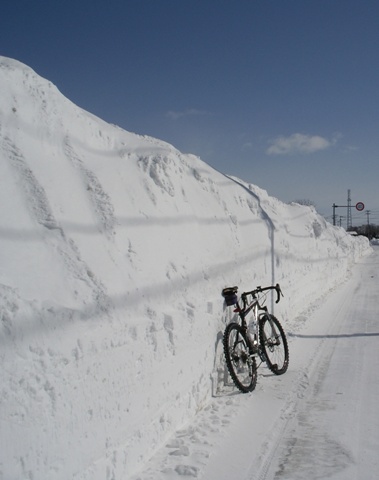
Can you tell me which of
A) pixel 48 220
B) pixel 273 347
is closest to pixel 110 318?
pixel 48 220

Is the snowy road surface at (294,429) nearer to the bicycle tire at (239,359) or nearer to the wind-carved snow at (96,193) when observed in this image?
the bicycle tire at (239,359)

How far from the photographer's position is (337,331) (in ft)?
28.5

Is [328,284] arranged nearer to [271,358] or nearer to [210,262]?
[271,358]

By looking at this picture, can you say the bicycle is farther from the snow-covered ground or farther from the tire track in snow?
the tire track in snow

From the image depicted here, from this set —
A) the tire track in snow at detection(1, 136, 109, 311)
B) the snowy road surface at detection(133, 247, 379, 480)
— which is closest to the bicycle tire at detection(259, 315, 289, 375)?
the snowy road surface at detection(133, 247, 379, 480)

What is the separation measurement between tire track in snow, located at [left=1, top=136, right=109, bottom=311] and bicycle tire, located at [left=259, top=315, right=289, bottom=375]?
9.76ft

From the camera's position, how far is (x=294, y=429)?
4.41 metres

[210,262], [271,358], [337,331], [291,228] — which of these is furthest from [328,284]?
[210,262]

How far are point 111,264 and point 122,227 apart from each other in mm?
506

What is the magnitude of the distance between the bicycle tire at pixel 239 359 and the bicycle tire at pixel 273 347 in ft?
1.15

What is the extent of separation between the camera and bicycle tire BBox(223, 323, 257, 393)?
5188 mm

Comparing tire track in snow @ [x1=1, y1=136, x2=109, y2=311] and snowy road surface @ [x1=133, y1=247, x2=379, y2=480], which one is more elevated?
tire track in snow @ [x1=1, y1=136, x2=109, y2=311]

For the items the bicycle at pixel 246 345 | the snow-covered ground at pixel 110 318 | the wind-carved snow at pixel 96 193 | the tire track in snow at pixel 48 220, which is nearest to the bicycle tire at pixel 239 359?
the bicycle at pixel 246 345

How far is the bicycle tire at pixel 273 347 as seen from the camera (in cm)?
591
